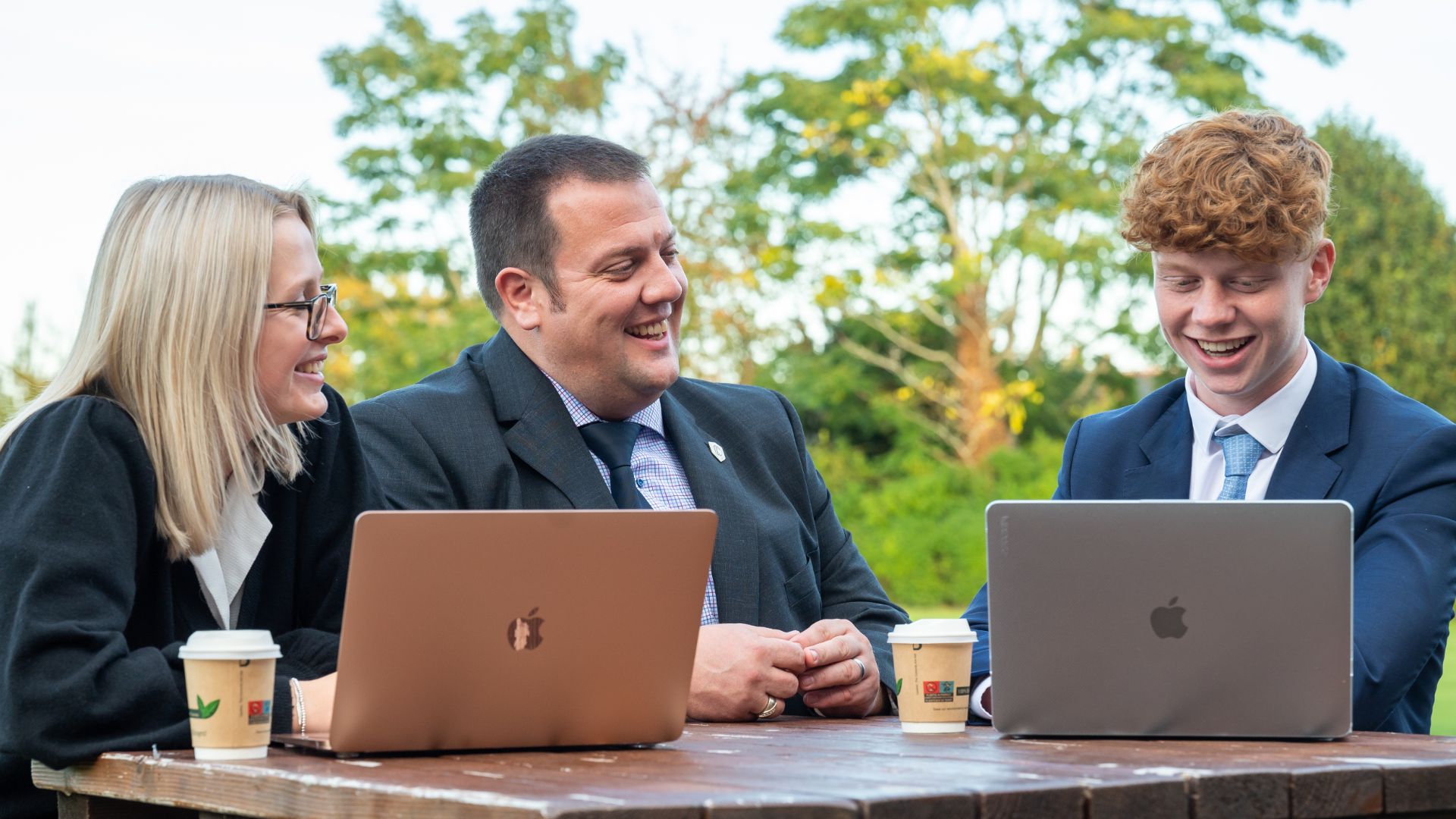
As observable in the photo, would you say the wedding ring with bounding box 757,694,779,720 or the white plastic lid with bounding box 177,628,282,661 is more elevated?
the white plastic lid with bounding box 177,628,282,661

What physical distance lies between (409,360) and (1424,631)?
14069 millimetres

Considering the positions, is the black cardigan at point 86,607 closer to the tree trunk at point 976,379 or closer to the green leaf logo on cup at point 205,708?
the green leaf logo on cup at point 205,708

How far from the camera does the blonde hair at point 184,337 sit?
2.25 meters

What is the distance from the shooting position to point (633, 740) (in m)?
2.05

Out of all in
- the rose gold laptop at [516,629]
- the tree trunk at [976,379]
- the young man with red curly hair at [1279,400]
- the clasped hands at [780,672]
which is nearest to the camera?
the rose gold laptop at [516,629]

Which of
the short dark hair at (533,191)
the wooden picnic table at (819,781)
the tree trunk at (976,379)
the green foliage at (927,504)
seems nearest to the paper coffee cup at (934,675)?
the wooden picnic table at (819,781)

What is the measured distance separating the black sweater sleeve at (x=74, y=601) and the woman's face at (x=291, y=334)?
0.31 m

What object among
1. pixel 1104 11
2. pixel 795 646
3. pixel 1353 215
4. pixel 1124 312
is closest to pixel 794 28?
pixel 1104 11

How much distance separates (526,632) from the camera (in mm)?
1922

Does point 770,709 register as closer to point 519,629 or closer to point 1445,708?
point 519,629

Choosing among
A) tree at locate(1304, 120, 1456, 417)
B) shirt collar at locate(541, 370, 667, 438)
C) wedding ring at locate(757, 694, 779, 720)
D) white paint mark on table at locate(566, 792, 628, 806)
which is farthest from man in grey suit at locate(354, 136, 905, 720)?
tree at locate(1304, 120, 1456, 417)

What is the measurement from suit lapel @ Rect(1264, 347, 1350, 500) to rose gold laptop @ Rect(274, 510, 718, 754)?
1.26 m

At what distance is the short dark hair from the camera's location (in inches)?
131

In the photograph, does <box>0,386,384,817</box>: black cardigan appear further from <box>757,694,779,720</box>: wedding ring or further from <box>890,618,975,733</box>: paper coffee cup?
<box>890,618,975,733</box>: paper coffee cup
